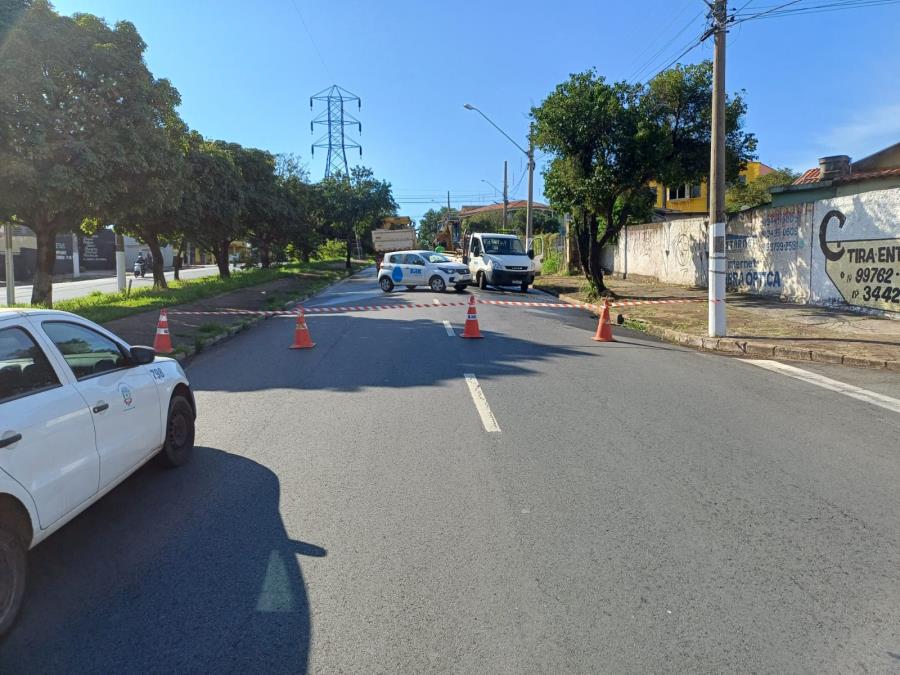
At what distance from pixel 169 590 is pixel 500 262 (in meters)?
22.5

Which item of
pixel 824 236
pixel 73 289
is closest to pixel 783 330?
pixel 824 236

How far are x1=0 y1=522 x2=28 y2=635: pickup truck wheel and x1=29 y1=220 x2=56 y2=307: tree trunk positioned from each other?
1601 centimetres

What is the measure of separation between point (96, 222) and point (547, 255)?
25.1 meters

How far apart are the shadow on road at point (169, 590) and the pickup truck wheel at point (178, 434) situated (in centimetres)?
40

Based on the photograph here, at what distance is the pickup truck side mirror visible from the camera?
4.90 m

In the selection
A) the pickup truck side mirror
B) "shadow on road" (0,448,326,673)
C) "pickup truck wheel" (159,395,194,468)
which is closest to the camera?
"shadow on road" (0,448,326,673)

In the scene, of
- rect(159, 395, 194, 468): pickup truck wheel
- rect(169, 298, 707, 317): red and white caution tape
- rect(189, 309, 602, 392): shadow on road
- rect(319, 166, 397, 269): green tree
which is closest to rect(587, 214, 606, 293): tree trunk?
rect(169, 298, 707, 317): red and white caution tape

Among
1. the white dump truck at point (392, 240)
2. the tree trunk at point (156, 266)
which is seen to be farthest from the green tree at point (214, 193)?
the white dump truck at point (392, 240)

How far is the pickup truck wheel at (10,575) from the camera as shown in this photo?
3137 mm

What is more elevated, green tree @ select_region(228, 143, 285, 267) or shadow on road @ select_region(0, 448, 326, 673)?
green tree @ select_region(228, 143, 285, 267)

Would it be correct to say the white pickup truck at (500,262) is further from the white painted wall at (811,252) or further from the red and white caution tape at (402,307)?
the white painted wall at (811,252)

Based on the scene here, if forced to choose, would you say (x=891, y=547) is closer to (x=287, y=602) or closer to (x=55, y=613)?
(x=287, y=602)

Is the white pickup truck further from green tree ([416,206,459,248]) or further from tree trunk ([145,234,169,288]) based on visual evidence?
green tree ([416,206,459,248])

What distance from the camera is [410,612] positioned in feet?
11.1
